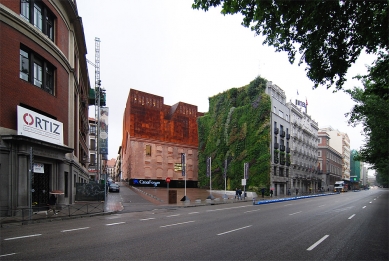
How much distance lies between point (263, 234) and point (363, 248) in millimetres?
3443

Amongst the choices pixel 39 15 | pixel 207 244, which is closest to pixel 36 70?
pixel 39 15

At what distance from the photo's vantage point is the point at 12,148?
766 inches

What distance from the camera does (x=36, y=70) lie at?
23594mm

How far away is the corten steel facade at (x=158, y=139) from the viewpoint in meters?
73.8

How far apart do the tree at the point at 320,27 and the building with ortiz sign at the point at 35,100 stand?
46.2 feet

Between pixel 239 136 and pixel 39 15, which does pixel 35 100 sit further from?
pixel 239 136

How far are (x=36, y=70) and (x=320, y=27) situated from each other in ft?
68.2

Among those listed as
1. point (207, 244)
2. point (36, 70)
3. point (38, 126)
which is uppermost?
point (36, 70)

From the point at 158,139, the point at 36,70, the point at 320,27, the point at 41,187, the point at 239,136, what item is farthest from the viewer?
the point at 158,139

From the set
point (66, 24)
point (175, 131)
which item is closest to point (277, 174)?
point (175, 131)

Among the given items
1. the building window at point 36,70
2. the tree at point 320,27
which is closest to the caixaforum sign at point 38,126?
the building window at point 36,70

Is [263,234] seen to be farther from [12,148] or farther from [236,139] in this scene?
[236,139]

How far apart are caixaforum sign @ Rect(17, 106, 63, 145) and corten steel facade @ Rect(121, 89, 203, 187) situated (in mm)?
48014

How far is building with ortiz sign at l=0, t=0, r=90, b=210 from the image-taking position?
1939cm
